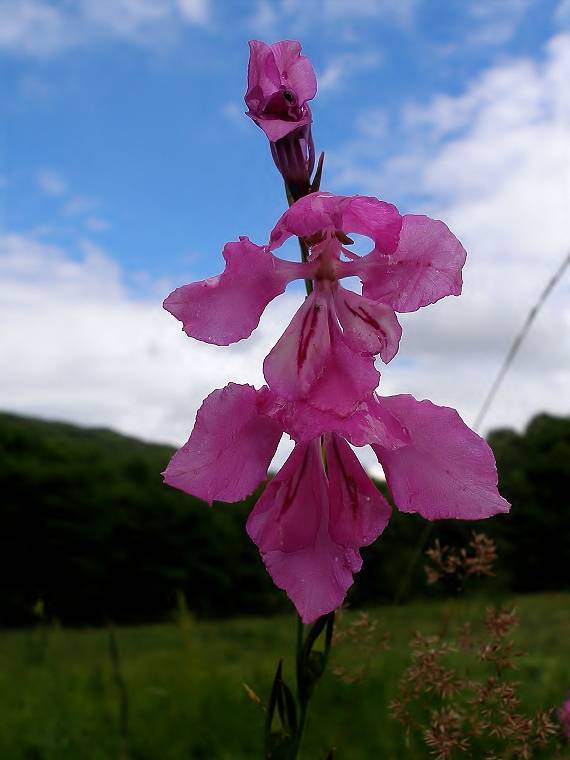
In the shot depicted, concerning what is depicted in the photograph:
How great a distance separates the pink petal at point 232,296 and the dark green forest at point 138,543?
6.97 m

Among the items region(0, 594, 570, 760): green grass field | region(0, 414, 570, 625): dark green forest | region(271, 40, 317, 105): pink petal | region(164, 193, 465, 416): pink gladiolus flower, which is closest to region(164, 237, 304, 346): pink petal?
region(164, 193, 465, 416): pink gladiolus flower

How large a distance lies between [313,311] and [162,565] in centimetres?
919

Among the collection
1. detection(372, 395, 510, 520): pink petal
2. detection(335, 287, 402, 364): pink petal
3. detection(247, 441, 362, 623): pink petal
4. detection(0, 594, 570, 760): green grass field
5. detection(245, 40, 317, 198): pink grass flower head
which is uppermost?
detection(245, 40, 317, 198): pink grass flower head

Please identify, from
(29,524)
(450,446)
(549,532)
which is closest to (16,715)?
(450,446)

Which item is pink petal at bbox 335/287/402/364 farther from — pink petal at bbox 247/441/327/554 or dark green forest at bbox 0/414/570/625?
dark green forest at bbox 0/414/570/625

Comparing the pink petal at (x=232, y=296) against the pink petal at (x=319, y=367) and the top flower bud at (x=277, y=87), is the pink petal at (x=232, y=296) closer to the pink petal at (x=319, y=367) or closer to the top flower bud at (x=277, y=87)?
the pink petal at (x=319, y=367)

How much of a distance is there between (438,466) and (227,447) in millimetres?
234

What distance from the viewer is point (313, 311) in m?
0.88

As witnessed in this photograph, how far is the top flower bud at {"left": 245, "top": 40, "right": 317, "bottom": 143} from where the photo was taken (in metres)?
0.92

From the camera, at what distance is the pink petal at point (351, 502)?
89 centimetres

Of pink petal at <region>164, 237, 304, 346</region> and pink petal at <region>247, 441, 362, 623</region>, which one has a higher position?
pink petal at <region>164, 237, 304, 346</region>

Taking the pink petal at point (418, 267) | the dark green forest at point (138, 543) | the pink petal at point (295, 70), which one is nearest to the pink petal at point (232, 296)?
the pink petal at point (418, 267)

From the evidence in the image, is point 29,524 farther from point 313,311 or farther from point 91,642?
point 313,311

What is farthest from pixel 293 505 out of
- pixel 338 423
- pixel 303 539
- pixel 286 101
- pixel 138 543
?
pixel 138 543
